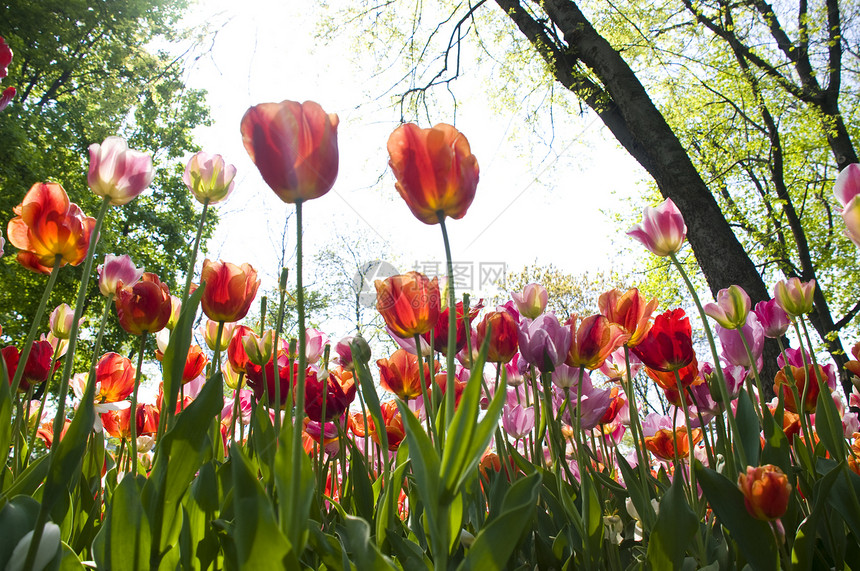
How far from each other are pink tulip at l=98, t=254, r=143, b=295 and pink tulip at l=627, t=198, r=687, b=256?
862 millimetres

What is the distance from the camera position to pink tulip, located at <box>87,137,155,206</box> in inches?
30.3

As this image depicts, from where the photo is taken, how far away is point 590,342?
0.89 metres

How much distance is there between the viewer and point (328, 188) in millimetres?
513

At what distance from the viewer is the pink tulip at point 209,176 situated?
0.92m

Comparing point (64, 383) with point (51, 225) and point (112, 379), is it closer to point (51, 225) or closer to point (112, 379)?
point (51, 225)

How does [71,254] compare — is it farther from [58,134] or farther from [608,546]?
[58,134]

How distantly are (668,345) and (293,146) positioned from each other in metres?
0.71

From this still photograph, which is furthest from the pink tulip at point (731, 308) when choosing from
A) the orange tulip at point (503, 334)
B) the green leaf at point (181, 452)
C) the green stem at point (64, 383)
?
the green stem at point (64, 383)

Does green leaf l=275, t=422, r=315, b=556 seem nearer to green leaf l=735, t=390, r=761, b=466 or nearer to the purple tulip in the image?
the purple tulip

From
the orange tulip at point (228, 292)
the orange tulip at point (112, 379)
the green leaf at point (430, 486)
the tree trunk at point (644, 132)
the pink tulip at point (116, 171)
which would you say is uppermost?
the tree trunk at point (644, 132)

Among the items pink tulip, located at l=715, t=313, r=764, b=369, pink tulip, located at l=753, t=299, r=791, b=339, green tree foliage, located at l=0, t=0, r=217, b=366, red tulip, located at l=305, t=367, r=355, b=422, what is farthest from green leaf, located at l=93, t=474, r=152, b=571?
green tree foliage, located at l=0, t=0, r=217, b=366

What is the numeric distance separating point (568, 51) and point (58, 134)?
8006 mm

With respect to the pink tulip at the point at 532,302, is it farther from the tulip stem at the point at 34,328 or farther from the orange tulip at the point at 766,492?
the tulip stem at the point at 34,328

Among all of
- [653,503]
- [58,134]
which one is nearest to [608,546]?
[653,503]
